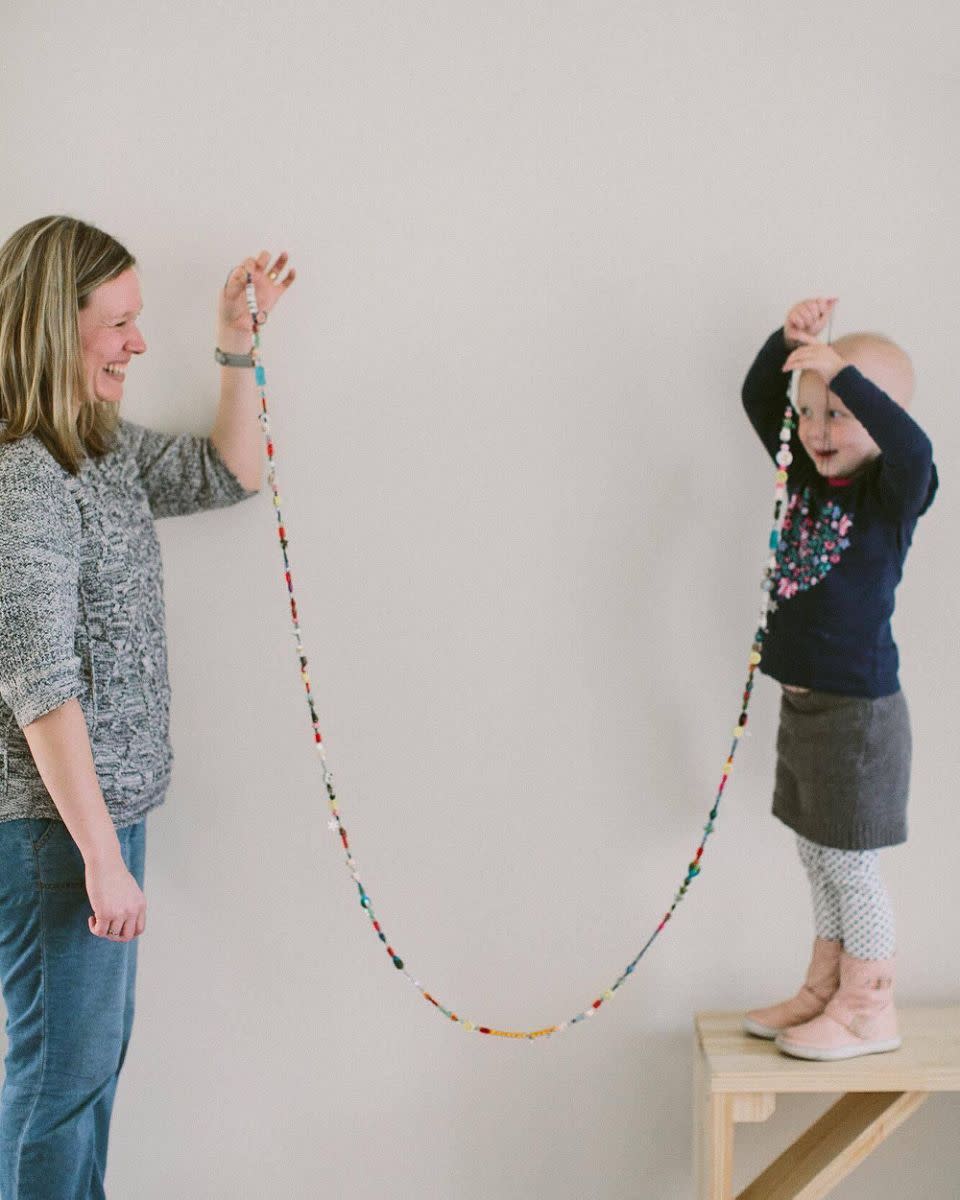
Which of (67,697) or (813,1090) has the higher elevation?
(67,697)

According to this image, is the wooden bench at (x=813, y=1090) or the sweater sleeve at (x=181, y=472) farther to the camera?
the sweater sleeve at (x=181, y=472)

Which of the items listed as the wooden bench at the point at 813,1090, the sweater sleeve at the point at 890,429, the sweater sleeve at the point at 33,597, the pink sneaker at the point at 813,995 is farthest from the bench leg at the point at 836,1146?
the sweater sleeve at the point at 33,597

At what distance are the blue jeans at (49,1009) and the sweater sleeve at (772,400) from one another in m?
0.99

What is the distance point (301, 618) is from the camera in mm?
1748

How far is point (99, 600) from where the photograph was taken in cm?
148

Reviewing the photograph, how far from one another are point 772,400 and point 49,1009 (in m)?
1.15

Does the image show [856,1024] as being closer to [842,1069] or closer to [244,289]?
[842,1069]

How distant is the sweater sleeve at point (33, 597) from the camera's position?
136cm

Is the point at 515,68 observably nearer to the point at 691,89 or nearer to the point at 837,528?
the point at 691,89

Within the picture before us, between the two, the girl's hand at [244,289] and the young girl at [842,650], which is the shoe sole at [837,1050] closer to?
the young girl at [842,650]

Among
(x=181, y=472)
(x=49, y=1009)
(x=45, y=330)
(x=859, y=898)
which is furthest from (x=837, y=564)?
(x=49, y=1009)

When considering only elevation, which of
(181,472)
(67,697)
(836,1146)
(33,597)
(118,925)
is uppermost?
(181,472)

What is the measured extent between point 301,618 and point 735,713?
2.03 ft

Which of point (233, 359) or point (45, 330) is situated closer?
point (45, 330)
